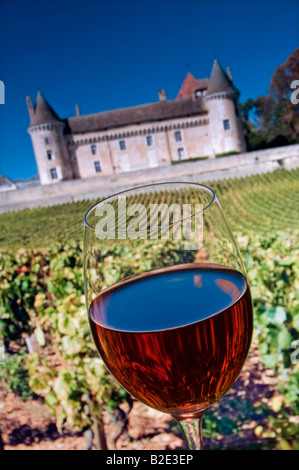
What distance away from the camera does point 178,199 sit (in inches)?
27.5

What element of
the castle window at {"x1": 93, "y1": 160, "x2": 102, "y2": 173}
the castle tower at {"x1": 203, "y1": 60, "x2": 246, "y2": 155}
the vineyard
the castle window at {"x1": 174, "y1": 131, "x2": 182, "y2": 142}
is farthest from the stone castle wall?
the vineyard

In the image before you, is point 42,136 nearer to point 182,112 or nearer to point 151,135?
point 151,135

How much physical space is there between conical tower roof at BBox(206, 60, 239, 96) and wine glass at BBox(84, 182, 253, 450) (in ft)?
117

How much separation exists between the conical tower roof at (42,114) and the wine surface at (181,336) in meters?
35.7

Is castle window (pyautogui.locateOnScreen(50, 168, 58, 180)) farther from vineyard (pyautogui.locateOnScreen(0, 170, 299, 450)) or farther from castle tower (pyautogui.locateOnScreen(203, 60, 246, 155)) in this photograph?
vineyard (pyautogui.locateOnScreen(0, 170, 299, 450))

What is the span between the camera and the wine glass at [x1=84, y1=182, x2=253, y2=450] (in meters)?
0.62

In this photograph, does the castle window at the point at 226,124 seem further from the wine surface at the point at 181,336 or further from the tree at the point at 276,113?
the wine surface at the point at 181,336

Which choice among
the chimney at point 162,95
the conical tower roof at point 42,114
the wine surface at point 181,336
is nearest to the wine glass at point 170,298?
the wine surface at point 181,336

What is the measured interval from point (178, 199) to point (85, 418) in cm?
225

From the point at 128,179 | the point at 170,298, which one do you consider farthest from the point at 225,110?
the point at 170,298

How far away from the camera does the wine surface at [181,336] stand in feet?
2.03
